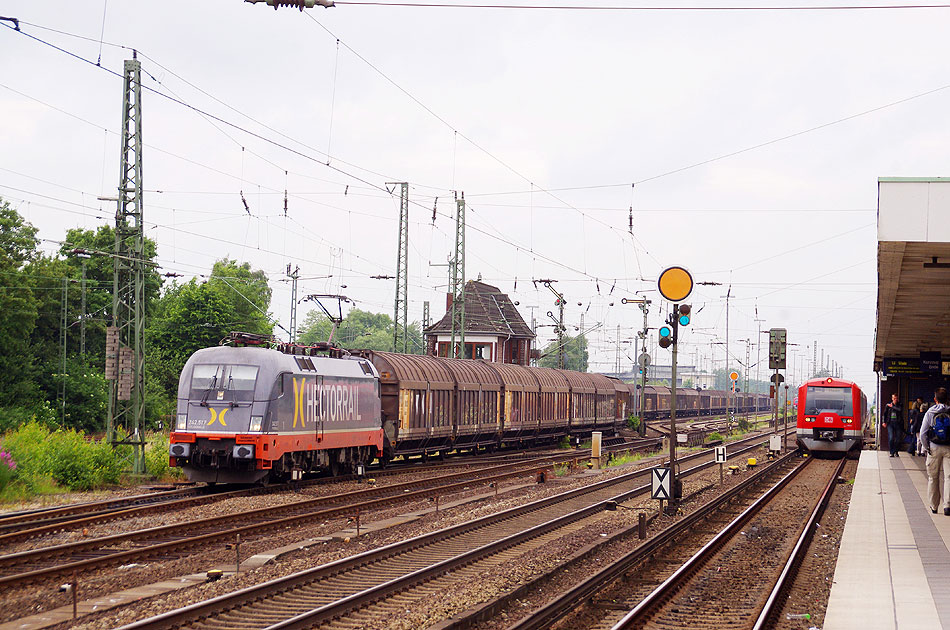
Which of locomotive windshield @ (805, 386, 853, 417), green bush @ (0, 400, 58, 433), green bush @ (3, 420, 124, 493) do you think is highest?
locomotive windshield @ (805, 386, 853, 417)

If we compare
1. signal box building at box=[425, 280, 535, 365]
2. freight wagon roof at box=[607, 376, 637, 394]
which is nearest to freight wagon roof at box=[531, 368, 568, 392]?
freight wagon roof at box=[607, 376, 637, 394]

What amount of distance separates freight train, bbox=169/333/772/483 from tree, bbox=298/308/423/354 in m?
92.8

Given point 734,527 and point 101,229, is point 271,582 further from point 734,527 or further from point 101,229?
point 101,229

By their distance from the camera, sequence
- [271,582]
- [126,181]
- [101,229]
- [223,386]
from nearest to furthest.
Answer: [271,582] < [223,386] < [126,181] < [101,229]

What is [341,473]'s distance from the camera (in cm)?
2611

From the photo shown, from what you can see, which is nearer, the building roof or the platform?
the platform

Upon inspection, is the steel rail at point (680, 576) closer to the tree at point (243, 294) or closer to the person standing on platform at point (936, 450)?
the person standing on platform at point (936, 450)

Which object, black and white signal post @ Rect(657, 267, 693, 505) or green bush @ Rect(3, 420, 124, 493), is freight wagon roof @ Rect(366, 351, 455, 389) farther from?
black and white signal post @ Rect(657, 267, 693, 505)

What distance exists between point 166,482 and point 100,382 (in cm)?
3064

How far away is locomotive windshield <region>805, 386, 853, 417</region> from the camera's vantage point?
121 feet

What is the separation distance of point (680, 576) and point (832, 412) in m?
27.3

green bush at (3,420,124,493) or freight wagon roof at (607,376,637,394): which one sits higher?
freight wagon roof at (607,376,637,394)

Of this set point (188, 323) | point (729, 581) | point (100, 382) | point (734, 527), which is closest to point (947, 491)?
point (734, 527)

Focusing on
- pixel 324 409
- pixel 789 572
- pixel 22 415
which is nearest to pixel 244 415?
pixel 324 409
